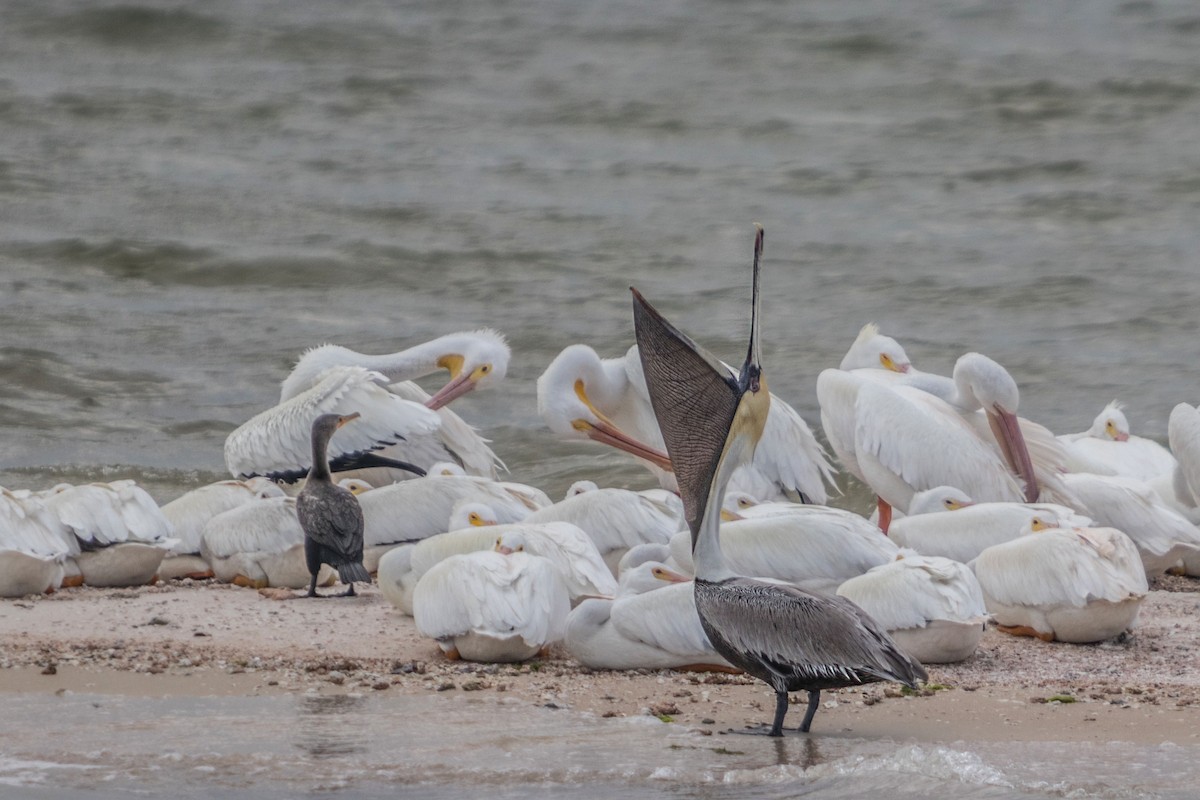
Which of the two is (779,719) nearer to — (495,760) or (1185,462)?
(495,760)

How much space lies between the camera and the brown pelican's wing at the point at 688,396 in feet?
13.0

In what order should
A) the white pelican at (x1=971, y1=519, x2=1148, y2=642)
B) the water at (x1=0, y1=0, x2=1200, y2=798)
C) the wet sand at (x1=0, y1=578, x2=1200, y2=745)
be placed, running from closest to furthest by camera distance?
the wet sand at (x1=0, y1=578, x2=1200, y2=745) → the white pelican at (x1=971, y1=519, x2=1148, y2=642) → the water at (x1=0, y1=0, x2=1200, y2=798)

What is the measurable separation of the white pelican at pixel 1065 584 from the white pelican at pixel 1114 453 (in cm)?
277

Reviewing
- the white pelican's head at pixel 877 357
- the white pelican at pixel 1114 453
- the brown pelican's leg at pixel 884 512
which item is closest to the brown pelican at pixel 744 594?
the brown pelican's leg at pixel 884 512

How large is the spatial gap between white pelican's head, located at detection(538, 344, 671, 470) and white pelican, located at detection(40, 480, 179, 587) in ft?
7.62

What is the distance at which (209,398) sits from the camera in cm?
1120

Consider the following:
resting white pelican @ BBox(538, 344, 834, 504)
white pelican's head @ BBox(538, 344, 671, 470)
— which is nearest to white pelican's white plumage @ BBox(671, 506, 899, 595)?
resting white pelican @ BBox(538, 344, 834, 504)

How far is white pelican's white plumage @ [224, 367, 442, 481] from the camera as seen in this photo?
7848 millimetres

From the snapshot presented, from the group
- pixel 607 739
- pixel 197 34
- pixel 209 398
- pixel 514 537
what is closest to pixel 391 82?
pixel 197 34

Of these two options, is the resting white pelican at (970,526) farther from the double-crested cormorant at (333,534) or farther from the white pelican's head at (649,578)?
the double-crested cormorant at (333,534)

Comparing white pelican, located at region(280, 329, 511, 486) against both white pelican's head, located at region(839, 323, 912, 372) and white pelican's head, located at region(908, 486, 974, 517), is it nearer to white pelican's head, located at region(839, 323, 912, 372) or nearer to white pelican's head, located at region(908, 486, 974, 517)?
white pelican's head, located at region(839, 323, 912, 372)

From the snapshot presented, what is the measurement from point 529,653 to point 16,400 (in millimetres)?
6920

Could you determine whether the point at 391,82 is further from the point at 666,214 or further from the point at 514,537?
the point at 514,537

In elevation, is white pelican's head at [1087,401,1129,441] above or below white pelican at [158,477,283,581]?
above
